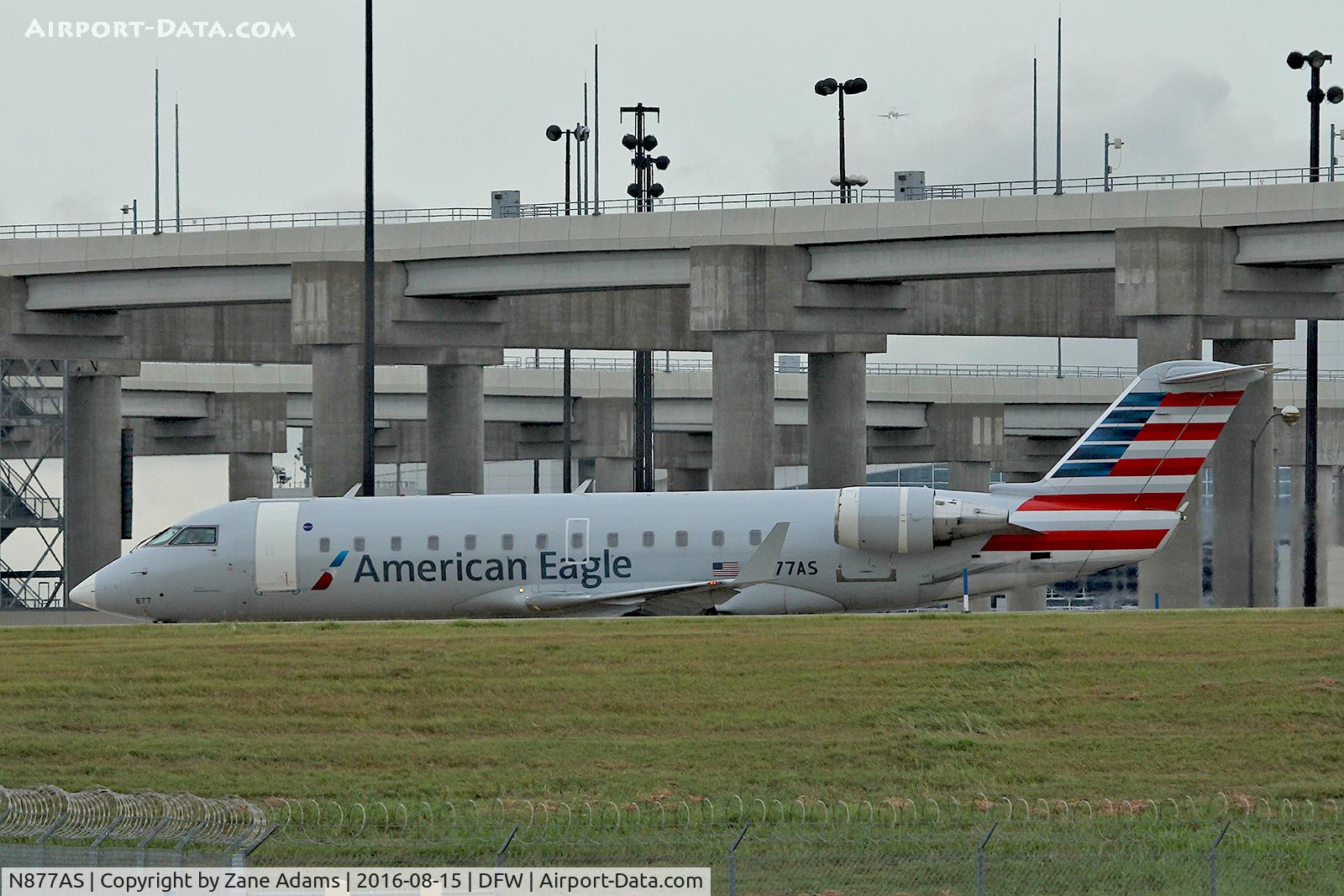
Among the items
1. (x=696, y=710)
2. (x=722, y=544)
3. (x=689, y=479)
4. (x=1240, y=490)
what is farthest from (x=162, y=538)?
(x=689, y=479)

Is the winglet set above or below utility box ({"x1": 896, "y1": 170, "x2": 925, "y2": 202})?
below

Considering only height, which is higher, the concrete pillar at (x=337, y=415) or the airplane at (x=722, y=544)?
the concrete pillar at (x=337, y=415)

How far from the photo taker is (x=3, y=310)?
230 feet

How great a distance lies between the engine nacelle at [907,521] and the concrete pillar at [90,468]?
52.1m

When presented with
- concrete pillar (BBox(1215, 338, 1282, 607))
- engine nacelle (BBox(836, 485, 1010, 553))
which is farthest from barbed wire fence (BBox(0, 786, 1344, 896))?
concrete pillar (BBox(1215, 338, 1282, 607))

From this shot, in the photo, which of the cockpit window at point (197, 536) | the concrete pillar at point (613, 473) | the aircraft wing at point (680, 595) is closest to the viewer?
the aircraft wing at point (680, 595)

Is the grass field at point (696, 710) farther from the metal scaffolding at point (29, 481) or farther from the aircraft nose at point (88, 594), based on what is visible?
the metal scaffolding at point (29, 481)

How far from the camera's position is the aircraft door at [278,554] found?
41.8 metres

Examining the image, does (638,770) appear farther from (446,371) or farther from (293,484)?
(293,484)

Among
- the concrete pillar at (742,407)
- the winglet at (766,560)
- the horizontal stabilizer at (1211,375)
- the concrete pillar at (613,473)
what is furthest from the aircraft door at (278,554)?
the concrete pillar at (613,473)

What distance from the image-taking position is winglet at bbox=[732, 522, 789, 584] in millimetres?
39719

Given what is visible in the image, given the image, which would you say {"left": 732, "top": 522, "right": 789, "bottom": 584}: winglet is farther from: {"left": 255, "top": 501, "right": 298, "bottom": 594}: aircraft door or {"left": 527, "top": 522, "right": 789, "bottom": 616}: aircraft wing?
{"left": 255, "top": 501, "right": 298, "bottom": 594}: aircraft door

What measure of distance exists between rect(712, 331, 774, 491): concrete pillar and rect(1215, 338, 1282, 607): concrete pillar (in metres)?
15.2

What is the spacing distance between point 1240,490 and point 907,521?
29.0 meters
